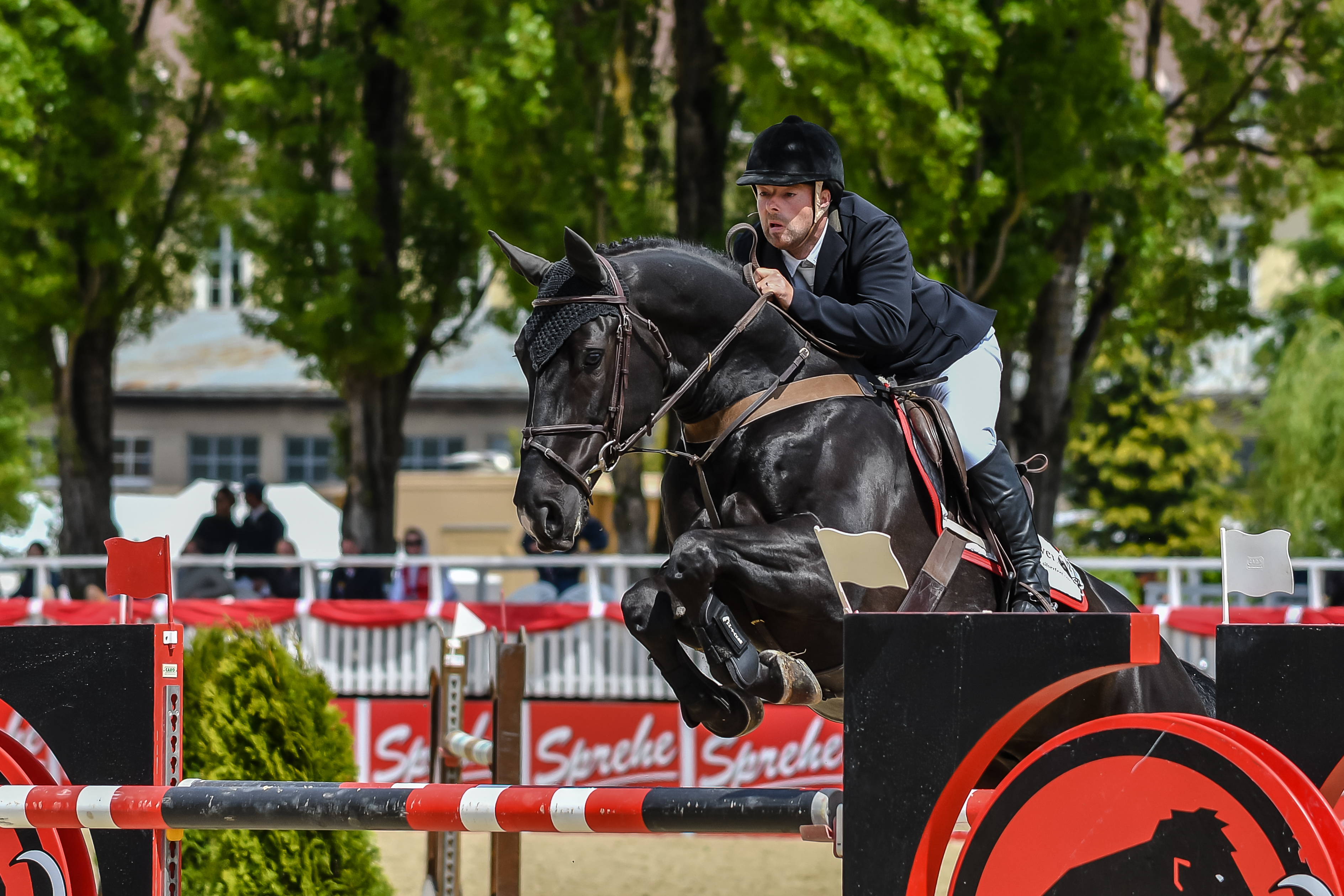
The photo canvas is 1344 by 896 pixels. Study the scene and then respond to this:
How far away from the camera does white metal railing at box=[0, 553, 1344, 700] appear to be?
8.97 metres

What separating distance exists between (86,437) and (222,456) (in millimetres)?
14560

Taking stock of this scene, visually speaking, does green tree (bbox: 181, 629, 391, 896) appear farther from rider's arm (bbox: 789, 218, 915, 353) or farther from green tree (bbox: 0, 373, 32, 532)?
green tree (bbox: 0, 373, 32, 532)

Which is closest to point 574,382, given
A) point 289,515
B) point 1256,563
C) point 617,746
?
point 1256,563

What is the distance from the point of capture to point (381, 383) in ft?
48.0

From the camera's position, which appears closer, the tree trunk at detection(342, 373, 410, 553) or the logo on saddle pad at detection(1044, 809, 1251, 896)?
the logo on saddle pad at detection(1044, 809, 1251, 896)

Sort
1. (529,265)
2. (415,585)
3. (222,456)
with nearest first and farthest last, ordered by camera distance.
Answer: (529,265) < (415,585) < (222,456)

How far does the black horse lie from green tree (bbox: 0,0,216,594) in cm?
1101

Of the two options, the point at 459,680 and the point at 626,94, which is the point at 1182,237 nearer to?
the point at 626,94

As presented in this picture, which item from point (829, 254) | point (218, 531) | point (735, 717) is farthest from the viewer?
point (218, 531)

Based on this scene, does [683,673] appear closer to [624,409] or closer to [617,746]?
[624,409]

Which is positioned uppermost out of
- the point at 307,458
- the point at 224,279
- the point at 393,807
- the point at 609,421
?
the point at 224,279

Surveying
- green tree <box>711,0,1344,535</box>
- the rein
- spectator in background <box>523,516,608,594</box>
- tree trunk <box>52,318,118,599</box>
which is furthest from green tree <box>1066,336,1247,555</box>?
the rein

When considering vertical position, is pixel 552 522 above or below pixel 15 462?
above

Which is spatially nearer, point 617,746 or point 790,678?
point 790,678
